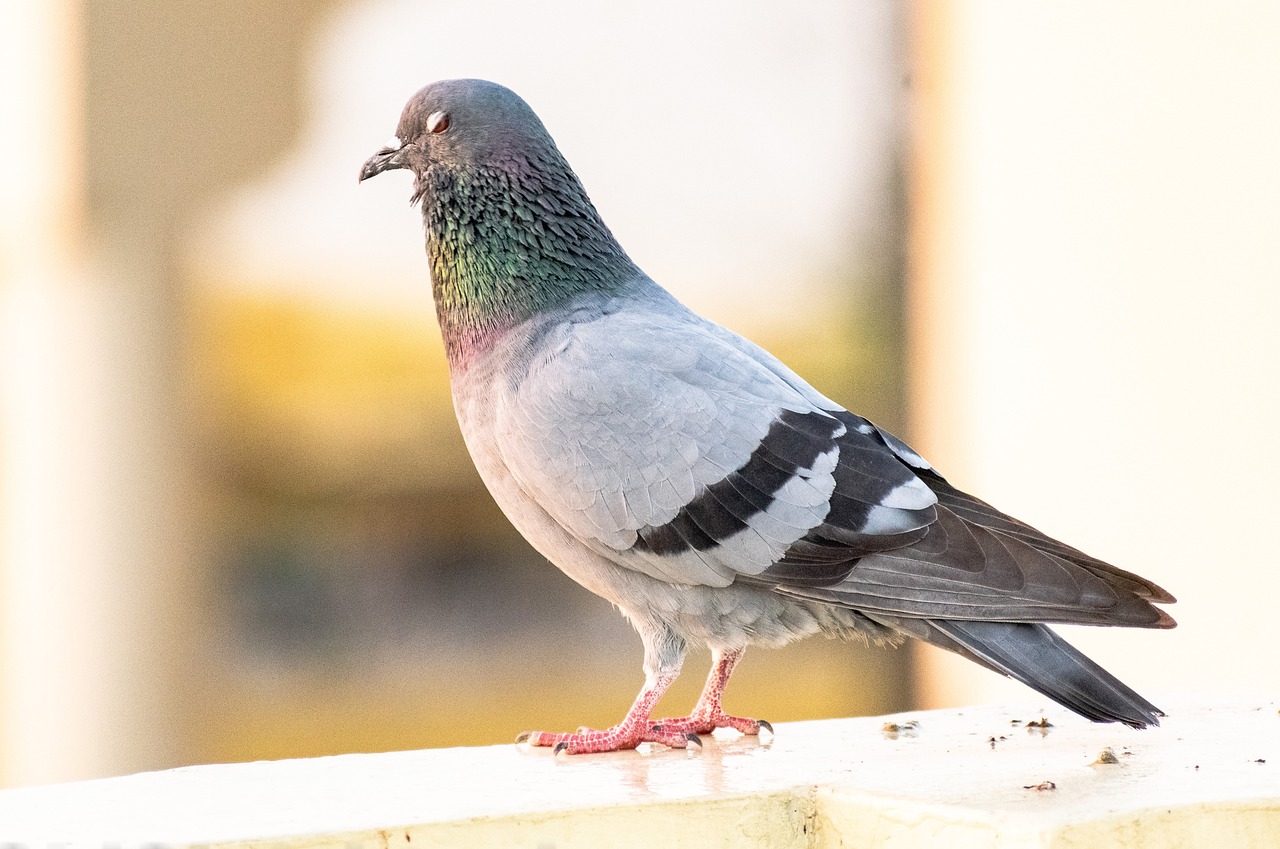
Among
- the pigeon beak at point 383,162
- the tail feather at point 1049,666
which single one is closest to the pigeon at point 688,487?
the tail feather at point 1049,666

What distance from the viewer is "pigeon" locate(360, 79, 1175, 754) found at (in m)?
2.67

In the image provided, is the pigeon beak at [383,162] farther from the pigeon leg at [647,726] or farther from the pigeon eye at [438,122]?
the pigeon leg at [647,726]

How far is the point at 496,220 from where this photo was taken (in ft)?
10.2

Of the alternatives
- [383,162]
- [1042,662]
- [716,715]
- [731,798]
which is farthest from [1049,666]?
[383,162]

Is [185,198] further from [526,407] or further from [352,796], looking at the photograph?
[352,796]

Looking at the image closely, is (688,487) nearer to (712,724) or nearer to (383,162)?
(712,724)

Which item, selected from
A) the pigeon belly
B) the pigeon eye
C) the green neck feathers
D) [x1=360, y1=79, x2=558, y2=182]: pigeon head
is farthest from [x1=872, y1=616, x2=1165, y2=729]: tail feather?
the pigeon eye

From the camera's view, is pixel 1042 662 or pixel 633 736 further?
pixel 633 736

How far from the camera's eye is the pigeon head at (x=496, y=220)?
310 cm

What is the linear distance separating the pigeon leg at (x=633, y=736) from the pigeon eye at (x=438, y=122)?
133 centimetres

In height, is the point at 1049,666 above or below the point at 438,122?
below

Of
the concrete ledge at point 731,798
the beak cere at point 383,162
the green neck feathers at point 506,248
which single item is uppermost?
the beak cere at point 383,162

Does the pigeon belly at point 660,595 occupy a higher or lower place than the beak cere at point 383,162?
lower

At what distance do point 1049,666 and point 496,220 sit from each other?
1.50m
